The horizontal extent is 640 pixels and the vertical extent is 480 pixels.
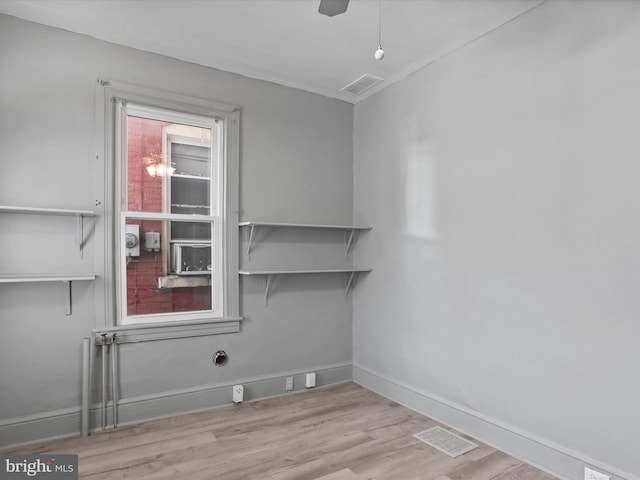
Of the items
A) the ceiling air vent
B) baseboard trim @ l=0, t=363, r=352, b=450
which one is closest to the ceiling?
the ceiling air vent

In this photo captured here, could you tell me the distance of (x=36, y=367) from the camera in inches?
108

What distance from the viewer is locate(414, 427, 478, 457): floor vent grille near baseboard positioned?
267 centimetres

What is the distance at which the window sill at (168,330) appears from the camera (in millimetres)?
3010

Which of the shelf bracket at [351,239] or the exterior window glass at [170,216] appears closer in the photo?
the exterior window glass at [170,216]

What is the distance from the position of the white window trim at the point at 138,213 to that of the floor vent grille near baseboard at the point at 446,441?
1726mm

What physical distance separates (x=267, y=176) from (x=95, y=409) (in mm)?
2265

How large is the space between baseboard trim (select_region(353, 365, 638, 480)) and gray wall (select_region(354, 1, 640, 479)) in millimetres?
14

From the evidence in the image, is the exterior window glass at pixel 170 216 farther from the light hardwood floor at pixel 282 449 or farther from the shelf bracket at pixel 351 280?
the shelf bracket at pixel 351 280

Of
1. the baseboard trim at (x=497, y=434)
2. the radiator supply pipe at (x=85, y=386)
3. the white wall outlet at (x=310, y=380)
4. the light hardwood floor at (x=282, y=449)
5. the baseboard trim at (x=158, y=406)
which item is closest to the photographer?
the baseboard trim at (x=497, y=434)

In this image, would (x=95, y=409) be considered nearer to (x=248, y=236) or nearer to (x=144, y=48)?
(x=248, y=236)

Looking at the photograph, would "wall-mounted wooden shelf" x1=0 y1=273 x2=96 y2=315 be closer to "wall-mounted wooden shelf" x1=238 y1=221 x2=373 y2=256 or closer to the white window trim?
the white window trim

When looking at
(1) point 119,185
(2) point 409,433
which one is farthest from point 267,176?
(2) point 409,433

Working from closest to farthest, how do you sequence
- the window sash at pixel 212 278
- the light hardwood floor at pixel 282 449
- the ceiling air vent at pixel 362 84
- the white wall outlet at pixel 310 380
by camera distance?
the light hardwood floor at pixel 282 449, the window sash at pixel 212 278, the ceiling air vent at pixel 362 84, the white wall outlet at pixel 310 380

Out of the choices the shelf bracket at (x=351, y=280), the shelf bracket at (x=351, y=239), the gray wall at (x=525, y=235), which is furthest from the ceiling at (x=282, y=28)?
the shelf bracket at (x=351, y=280)
